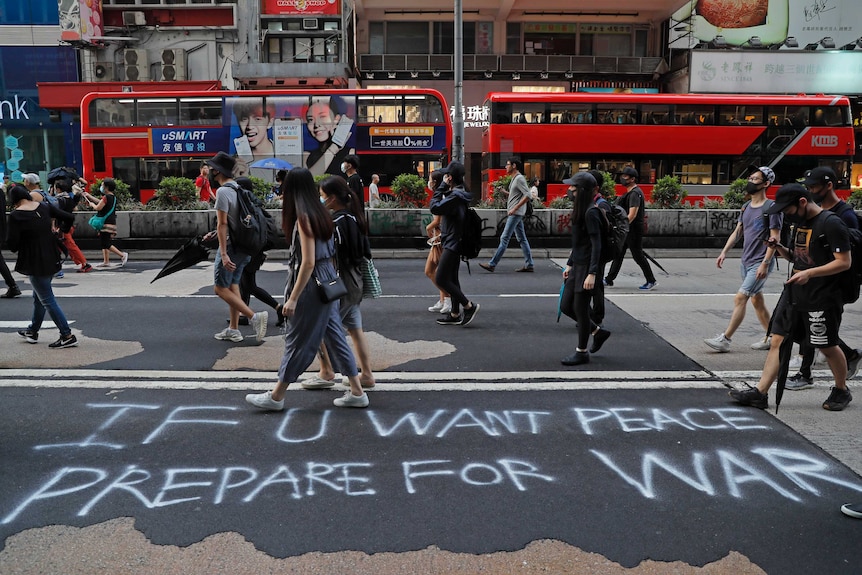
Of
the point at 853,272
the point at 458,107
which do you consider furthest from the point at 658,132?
the point at 853,272

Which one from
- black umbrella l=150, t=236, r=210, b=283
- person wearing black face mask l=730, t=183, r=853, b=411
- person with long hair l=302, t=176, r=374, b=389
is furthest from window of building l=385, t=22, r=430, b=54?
person wearing black face mask l=730, t=183, r=853, b=411

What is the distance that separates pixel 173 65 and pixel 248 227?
2539 centimetres

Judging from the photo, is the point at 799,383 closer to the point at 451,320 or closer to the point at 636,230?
the point at 451,320

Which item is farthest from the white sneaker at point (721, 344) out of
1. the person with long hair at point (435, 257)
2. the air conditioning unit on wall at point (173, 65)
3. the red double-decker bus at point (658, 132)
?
the air conditioning unit on wall at point (173, 65)

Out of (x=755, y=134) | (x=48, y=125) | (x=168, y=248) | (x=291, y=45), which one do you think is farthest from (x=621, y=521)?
(x=48, y=125)

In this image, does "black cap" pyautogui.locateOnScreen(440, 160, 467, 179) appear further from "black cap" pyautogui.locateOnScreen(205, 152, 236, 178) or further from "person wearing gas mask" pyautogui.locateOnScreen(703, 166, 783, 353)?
"person wearing gas mask" pyautogui.locateOnScreen(703, 166, 783, 353)

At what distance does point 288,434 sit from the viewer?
14.2 ft

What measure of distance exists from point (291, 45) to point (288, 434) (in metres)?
27.8

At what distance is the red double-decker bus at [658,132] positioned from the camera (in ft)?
65.0

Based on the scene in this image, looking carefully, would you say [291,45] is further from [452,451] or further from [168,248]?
[452,451]

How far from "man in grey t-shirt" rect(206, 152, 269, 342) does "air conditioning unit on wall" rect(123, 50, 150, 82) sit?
995 inches

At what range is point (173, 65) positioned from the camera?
2883cm

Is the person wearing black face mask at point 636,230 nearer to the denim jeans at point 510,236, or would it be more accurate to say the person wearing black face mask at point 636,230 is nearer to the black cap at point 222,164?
the denim jeans at point 510,236

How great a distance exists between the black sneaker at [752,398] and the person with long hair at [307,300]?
8.47 ft
